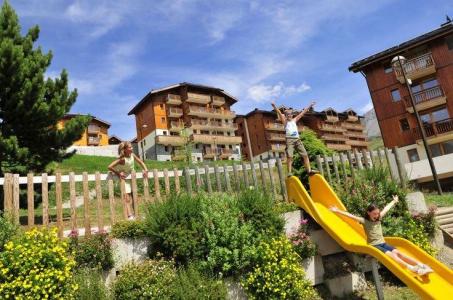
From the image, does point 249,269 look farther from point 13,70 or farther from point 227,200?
point 13,70

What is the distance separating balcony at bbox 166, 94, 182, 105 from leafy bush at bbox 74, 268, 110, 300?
57180 millimetres

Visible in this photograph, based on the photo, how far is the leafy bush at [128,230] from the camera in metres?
7.62


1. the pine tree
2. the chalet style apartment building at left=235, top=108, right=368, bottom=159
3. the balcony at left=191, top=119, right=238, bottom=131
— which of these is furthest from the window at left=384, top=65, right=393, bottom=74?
the balcony at left=191, top=119, right=238, bottom=131

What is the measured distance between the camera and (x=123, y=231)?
25.1 ft

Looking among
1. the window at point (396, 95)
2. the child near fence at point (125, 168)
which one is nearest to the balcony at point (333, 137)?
the window at point (396, 95)

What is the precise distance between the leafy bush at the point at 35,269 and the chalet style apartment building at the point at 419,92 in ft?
106

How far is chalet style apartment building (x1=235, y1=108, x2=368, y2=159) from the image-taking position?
72.6 metres

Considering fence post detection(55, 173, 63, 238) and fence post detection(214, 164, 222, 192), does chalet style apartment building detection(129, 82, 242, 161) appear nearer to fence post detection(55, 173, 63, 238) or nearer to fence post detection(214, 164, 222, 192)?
fence post detection(214, 164, 222, 192)

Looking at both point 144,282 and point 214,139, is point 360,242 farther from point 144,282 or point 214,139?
point 214,139

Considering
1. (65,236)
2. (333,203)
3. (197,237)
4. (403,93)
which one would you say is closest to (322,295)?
(333,203)

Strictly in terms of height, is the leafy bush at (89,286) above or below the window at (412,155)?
below

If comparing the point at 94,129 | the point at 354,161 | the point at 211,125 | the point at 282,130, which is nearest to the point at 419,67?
the point at 354,161

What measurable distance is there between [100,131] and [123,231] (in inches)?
2751

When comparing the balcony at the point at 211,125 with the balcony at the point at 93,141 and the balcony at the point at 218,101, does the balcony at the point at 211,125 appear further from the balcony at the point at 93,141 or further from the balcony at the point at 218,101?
the balcony at the point at 93,141
